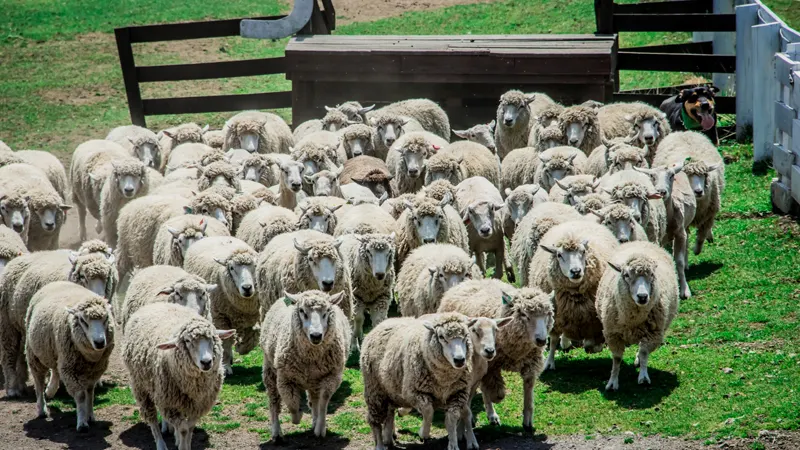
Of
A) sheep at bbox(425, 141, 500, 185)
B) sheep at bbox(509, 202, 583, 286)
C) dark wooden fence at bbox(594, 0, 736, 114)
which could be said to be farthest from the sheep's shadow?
dark wooden fence at bbox(594, 0, 736, 114)

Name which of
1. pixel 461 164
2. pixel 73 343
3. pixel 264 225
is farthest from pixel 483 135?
pixel 73 343

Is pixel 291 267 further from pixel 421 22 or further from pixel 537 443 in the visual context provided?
pixel 421 22

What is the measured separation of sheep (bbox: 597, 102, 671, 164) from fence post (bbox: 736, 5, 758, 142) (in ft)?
8.86

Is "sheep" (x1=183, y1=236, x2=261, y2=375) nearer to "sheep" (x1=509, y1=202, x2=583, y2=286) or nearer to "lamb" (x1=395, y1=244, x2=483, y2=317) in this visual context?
"lamb" (x1=395, y1=244, x2=483, y2=317)

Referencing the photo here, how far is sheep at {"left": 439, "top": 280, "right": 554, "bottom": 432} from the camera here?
32.4 ft

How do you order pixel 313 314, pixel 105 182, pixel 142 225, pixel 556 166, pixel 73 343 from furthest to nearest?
1. pixel 105 182
2. pixel 556 166
3. pixel 142 225
4. pixel 73 343
5. pixel 313 314

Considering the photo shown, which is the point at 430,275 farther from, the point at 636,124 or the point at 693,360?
the point at 636,124

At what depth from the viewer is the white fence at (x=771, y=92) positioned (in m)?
15.0

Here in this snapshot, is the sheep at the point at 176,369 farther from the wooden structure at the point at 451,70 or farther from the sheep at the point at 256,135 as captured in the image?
the wooden structure at the point at 451,70

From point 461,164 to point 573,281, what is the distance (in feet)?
14.4

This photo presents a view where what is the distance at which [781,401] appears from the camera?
376 inches

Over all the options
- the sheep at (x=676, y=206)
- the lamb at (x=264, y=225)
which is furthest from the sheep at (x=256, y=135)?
the sheep at (x=676, y=206)

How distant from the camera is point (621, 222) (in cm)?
1249

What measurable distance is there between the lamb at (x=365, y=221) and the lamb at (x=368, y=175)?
4.72 ft
